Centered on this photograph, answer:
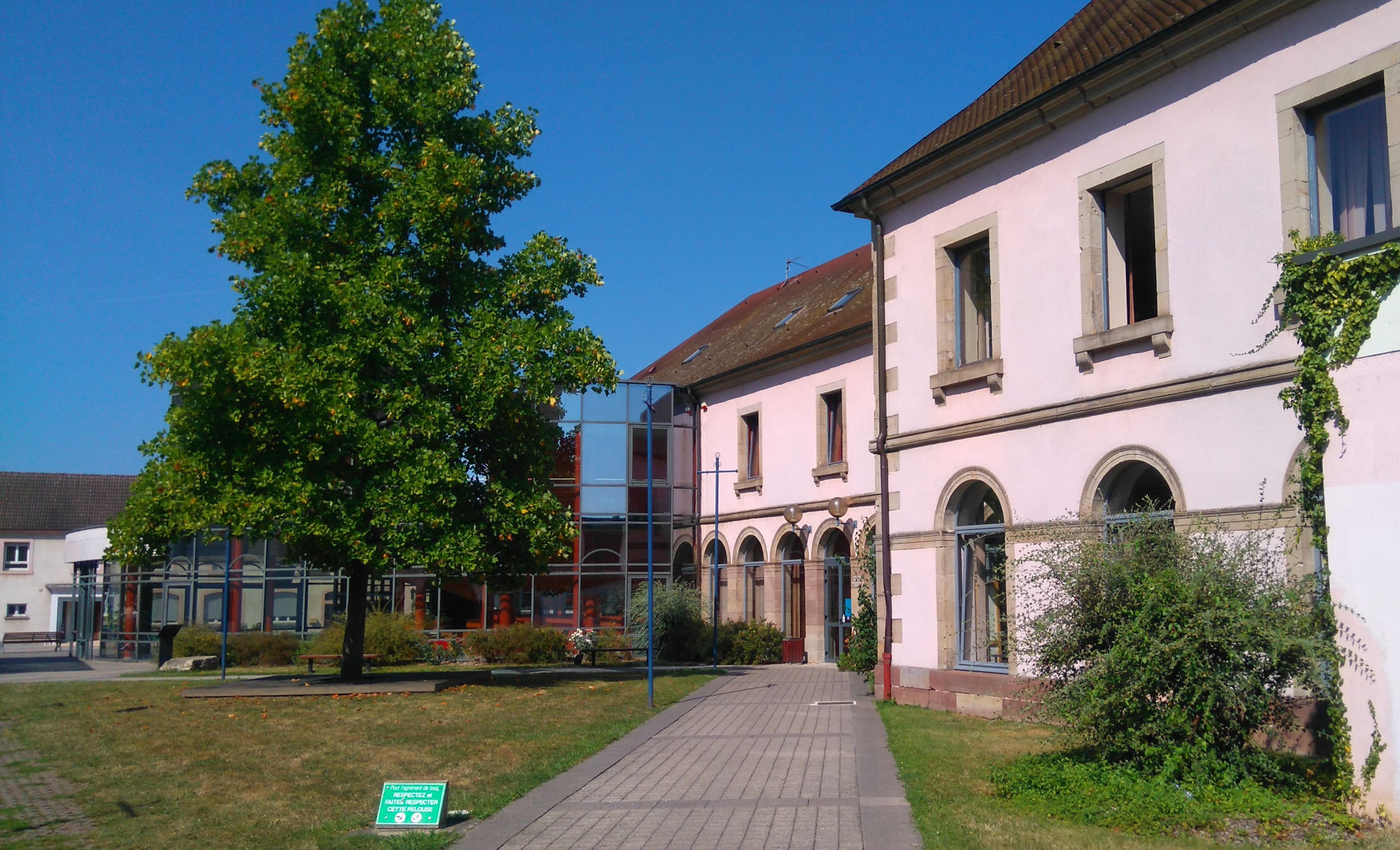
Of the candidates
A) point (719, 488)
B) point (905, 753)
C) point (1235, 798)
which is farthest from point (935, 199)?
point (719, 488)

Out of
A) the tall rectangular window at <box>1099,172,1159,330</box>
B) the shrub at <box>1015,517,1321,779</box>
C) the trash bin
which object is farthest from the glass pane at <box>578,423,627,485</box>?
the shrub at <box>1015,517,1321,779</box>

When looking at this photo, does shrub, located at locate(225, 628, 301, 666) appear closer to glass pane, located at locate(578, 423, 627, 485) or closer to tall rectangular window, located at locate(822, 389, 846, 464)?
glass pane, located at locate(578, 423, 627, 485)

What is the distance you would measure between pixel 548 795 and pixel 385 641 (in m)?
18.6

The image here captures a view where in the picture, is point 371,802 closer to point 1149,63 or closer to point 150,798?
Result: point 150,798

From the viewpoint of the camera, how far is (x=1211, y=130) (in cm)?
1214

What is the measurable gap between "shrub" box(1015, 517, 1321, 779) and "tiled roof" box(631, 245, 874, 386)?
51.8 ft

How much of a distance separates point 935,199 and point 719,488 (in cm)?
1616

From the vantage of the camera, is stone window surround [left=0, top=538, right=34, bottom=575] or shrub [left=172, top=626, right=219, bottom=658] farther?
stone window surround [left=0, top=538, right=34, bottom=575]

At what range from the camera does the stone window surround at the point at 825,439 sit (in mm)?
25938

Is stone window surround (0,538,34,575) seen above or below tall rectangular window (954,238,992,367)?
below

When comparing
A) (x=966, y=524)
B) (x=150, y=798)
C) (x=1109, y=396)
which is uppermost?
(x=1109, y=396)

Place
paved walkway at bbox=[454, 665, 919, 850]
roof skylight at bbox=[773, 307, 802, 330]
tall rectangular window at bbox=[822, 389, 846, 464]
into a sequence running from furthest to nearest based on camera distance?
roof skylight at bbox=[773, 307, 802, 330] < tall rectangular window at bbox=[822, 389, 846, 464] < paved walkway at bbox=[454, 665, 919, 850]

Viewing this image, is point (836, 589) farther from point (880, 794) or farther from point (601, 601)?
point (880, 794)

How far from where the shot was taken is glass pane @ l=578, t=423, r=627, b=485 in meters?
32.5
